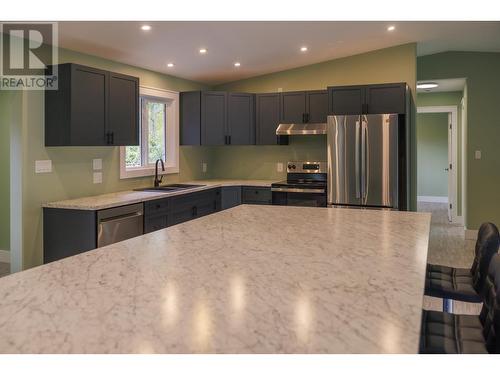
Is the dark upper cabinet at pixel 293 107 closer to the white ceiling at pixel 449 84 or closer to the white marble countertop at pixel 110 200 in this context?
the white marble countertop at pixel 110 200

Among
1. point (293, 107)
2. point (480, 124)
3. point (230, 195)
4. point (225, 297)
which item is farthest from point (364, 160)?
point (225, 297)

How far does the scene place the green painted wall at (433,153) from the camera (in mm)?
10664

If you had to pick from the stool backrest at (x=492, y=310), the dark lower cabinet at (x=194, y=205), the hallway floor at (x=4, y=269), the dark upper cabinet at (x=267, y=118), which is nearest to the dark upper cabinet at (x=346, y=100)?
the dark upper cabinet at (x=267, y=118)

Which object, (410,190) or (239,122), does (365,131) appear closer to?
(410,190)

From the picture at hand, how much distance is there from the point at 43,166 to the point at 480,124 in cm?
579

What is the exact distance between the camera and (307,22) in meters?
4.28

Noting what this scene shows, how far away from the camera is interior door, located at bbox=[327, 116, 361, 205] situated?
16.7ft

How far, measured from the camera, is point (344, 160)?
5.14 m

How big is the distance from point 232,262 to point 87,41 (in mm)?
3165

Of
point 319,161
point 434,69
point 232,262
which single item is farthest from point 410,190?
point 232,262

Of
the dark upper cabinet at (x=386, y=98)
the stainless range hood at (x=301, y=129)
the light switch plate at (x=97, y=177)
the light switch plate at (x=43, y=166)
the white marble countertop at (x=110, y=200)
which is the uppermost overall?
the dark upper cabinet at (x=386, y=98)

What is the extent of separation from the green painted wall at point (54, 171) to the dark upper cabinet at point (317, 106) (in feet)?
7.05

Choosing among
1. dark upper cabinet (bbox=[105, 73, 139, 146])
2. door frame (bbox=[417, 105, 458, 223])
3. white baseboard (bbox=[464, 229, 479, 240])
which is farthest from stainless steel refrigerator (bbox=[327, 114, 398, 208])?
door frame (bbox=[417, 105, 458, 223])
